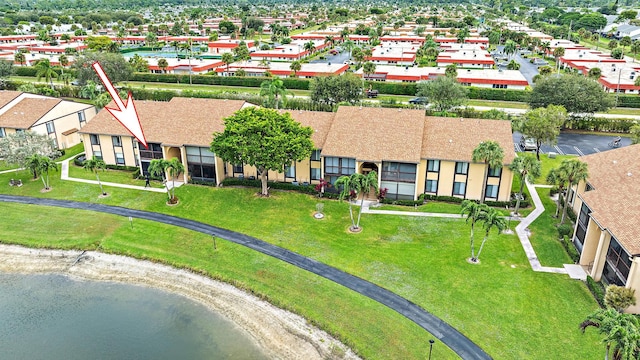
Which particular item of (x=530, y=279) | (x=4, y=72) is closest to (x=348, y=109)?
(x=530, y=279)

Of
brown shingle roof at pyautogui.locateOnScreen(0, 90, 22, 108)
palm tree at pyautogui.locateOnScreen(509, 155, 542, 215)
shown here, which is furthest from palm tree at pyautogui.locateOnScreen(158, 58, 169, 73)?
palm tree at pyautogui.locateOnScreen(509, 155, 542, 215)

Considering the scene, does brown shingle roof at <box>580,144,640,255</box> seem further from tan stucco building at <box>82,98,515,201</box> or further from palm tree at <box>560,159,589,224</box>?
tan stucco building at <box>82,98,515,201</box>

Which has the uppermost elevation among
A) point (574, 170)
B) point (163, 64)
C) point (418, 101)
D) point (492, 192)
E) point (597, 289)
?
point (163, 64)

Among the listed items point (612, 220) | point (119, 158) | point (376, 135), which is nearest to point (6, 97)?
point (119, 158)

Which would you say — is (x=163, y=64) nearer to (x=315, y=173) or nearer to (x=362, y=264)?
(x=315, y=173)

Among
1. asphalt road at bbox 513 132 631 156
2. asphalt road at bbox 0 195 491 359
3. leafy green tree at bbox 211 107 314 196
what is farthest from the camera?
asphalt road at bbox 513 132 631 156

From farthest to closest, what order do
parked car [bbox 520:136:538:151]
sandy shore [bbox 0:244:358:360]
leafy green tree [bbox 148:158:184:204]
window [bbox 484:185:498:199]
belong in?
1. parked car [bbox 520:136:538:151]
2. window [bbox 484:185:498:199]
3. leafy green tree [bbox 148:158:184:204]
4. sandy shore [bbox 0:244:358:360]
